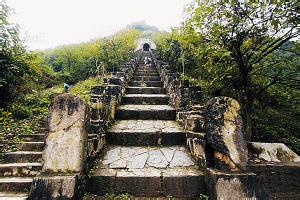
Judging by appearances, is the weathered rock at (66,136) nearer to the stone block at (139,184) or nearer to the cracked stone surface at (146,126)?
the stone block at (139,184)

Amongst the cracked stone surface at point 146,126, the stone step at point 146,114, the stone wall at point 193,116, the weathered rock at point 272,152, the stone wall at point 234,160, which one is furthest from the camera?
the stone step at point 146,114

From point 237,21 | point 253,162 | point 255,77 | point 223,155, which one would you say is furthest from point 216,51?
point 223,155

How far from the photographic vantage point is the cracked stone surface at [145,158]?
2.93 meters

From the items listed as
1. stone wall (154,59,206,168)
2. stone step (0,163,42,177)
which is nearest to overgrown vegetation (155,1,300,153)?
stone wall (154,59,206,168)

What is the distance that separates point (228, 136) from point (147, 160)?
140 centimetres

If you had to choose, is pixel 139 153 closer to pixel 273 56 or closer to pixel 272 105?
pixel 273 56

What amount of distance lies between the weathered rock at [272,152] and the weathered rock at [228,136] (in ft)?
4.23

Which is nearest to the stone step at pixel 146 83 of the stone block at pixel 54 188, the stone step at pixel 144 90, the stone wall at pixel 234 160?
the stone step at pixel 144 90

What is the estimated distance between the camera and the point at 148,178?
258 centimetres

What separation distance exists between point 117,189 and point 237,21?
422 centimetres

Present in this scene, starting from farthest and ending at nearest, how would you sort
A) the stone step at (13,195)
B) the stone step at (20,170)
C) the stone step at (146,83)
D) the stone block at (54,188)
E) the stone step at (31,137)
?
the stone step at (146,83) < the stone step at (31,137) < the stone step at (20,170) < the stone step at (13,195) < the stone block at (54,188)

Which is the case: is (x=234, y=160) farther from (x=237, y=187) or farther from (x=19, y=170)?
(x=19, y=170)

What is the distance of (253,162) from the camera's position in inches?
123

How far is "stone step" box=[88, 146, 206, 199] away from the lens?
254 centimetres
